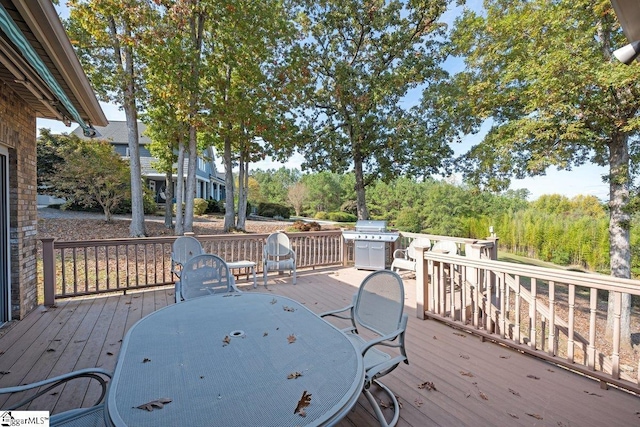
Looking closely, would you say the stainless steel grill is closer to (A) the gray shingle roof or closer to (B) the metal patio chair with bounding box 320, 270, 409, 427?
(B) the metal patio chair with bounding box 320, 270, 409, 427

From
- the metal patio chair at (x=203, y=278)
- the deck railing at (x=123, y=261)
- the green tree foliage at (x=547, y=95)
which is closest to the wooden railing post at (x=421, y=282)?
the metal patio chair at (x=203, y=278)

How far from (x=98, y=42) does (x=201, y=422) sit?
10236mm

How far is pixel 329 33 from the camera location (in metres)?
8.99

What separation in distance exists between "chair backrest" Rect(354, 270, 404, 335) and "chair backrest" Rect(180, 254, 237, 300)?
1.50 m

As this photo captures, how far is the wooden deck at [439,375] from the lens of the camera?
6.44 feet

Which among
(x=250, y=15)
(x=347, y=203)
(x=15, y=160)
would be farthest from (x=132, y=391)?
(x=347, y=203)

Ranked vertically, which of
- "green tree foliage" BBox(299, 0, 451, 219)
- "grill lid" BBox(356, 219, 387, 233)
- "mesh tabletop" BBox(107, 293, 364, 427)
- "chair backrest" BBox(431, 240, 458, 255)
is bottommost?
"mesh tabletop" BBox(107, 293, 364, 427)

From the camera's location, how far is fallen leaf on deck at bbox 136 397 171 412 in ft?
3.82

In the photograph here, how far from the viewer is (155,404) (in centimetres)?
119

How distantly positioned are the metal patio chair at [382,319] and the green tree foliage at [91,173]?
10771mm

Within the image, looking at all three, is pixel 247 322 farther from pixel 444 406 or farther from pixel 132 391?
pixel 444 406

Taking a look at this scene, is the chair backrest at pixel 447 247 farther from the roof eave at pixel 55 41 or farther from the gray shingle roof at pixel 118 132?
the gray shingle roof at pixel 118 132

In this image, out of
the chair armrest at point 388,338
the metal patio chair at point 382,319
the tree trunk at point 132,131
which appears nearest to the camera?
the chair armrest at point 388,338

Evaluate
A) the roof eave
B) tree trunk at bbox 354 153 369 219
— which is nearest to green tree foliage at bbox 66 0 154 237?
the roof eave
